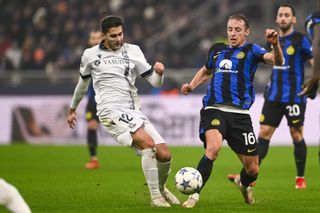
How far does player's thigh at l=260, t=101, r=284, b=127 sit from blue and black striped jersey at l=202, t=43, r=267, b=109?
266cm

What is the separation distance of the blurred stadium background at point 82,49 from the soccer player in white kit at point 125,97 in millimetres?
11021

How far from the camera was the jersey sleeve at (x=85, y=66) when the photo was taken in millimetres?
9016

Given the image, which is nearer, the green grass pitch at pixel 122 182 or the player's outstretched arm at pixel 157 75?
the player's outstretched arm at pixel 157 75

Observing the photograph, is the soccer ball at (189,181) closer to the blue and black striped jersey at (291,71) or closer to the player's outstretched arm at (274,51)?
the player's outstretched arm at (274,51)

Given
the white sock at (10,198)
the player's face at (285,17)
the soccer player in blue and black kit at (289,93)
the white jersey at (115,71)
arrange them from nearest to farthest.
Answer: the white sock at (10,198) < the white jersey at (115,71) < the player's face at (285,17) < the soccer player in blue and black kit at (289,93)

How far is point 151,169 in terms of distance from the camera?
8445mm

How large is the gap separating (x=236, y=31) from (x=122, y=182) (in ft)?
13.3

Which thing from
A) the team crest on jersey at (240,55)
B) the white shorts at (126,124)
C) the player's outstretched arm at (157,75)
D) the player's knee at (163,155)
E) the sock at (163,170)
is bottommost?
the sock at (163,170)

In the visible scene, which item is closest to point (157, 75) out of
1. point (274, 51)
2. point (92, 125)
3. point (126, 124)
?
point (126, 124)

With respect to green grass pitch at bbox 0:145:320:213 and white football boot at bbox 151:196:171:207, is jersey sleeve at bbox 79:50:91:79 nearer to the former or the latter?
green grass pitch at bbox 0:145:320:213

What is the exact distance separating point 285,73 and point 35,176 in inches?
173

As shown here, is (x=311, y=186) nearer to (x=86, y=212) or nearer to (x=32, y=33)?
(x=86, y=212)

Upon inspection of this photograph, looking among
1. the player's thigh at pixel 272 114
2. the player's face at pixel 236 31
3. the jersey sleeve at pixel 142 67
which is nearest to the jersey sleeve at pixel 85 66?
the jersey sleeve at pixel 142 67

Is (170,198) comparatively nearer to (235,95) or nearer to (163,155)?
(163,155)
